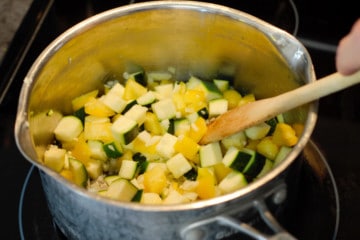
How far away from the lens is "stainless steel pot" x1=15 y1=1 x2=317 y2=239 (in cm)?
63

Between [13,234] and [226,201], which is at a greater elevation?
[226,201]

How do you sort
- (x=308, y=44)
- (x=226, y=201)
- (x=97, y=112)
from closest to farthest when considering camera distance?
(x=226, y=201) < (x=97, y=112) < (x=308, y=44)

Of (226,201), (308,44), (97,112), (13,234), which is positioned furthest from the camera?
(308,44)

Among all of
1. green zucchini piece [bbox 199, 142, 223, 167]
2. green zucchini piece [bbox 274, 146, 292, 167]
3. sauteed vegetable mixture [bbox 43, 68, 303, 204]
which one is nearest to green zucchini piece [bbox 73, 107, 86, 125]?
sauteed vegetable mixture [bbox 43, 68, 303, 204]

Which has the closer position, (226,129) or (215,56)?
(226,129)

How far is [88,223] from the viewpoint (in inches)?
27.0

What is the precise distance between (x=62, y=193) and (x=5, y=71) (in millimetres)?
397

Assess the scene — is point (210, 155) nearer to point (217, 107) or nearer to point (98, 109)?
point (217, 107)

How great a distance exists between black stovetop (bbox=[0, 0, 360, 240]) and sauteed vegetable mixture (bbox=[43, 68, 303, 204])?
79 mm

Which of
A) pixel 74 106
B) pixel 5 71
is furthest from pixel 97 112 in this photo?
pixel 5 71

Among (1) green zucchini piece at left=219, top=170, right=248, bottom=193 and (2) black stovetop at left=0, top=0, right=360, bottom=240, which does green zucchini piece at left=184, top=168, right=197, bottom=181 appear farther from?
(2) black stovetop at left=0, top=0, right=360, bottom=240

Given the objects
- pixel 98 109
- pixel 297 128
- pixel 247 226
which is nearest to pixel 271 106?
pixel 297 128

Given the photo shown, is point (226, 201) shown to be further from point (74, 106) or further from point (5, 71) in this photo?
point (5, 71)

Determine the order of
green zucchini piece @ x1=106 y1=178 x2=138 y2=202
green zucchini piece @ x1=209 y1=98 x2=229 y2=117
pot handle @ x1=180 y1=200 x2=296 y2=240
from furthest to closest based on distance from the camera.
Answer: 1. green zucchini piece @ x1=209 y1=98 x2=229 y2=117
2. green zucchini piece @ x1=106 y1=178 x2=138 y2=202
3. pot handle @ x1=180 y1=200 x2=296 y2=240
